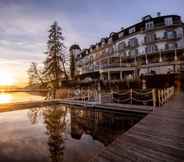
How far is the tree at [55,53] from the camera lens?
3008 centimetres

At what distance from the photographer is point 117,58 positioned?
33.2 metres

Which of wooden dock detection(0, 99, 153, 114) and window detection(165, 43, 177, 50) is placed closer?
wooden dock detection(0, 99, 153, 114)

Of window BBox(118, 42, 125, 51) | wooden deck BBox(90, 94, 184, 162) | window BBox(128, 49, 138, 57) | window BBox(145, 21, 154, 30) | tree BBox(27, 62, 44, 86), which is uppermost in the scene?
window BBox(145, 21, 154, 30)

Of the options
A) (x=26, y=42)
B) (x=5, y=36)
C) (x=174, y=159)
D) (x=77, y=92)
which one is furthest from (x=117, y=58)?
(x=174, y=159)

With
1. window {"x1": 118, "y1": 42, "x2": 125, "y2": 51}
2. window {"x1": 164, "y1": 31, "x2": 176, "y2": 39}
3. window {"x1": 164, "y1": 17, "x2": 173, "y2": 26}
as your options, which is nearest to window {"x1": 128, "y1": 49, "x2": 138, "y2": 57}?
window {"x1": 118, "y1": 42, "x2": 125, "y2": 51}

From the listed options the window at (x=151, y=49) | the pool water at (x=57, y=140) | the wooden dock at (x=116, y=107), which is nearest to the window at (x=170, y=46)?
the window at (x=151, y=49)

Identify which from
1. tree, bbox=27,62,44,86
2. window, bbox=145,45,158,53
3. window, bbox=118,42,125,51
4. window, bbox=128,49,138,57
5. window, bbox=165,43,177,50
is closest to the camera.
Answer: window, bbox=165,43,177,50

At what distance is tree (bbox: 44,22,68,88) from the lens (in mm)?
30078

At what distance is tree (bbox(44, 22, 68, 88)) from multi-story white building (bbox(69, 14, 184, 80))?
21.0 feet

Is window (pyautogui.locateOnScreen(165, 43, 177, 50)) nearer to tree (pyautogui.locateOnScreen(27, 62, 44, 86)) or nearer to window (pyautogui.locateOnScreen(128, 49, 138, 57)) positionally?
window (pyautogui.locateOnScreen(128, 49, 138, 57))

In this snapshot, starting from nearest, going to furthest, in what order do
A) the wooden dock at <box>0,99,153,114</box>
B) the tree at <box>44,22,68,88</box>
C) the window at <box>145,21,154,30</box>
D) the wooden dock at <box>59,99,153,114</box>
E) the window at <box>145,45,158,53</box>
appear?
the wooden dock at <box>59,99,153,114</box>
the wooden dock at <box>0,99,153,114</box>
the tree at <box>44,22,68,88</box>
the window at <box>145,45,158,53</box>
the window at <box>145,21,154,30</box>

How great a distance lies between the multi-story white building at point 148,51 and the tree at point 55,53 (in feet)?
21.0

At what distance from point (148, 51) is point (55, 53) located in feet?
66.2

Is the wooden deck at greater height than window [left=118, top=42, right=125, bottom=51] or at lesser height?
lesser
